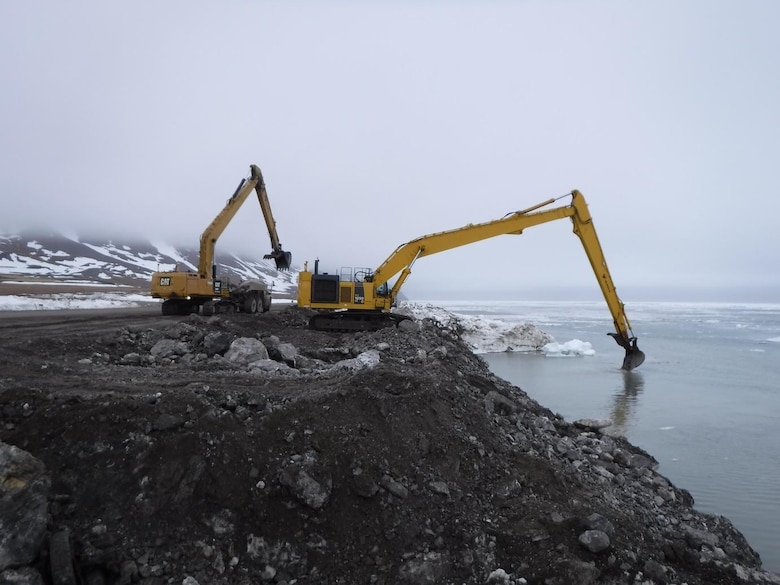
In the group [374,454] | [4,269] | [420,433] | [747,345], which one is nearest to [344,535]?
[374,454]

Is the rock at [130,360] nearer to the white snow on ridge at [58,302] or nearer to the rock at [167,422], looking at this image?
the rock at [167,422]

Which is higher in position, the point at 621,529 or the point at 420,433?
the point at 420,433

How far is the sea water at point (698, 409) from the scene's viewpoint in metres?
8.24

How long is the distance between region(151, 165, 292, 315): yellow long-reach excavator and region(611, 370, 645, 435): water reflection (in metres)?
12.9

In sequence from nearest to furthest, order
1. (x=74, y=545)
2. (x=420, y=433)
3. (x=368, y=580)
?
(x=74, y=545), (x=368, y=580), (x=420, y=433)

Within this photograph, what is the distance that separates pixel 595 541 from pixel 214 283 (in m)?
16.9

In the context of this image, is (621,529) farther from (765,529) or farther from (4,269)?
(4,269)

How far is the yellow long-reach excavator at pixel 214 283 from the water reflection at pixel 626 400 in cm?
1292

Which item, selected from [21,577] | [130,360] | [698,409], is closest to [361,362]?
[130,360]

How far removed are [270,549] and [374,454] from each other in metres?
1.33

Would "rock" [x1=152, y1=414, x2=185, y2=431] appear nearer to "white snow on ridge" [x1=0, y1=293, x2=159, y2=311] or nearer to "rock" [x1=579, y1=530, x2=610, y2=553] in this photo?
"rock" [x1=579, y1=530, x2=610, y2=553]

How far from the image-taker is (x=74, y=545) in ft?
12.8

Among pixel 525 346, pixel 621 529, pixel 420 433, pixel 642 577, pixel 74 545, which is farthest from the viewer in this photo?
pixel 525 346

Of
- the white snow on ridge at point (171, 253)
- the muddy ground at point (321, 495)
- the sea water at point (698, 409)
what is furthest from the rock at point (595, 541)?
the white snow on ridge at point (171, 253)
